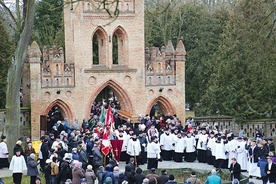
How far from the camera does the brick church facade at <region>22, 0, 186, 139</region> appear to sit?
3431cm

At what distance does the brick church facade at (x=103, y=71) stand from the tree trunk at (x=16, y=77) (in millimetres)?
5499

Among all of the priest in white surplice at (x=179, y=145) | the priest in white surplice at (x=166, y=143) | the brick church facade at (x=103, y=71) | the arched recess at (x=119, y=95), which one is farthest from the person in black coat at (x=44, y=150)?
the arched recess at (x=119, y=95)

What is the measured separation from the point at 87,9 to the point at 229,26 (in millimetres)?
9057

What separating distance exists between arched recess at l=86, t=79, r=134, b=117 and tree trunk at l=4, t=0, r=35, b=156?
7.54 metres

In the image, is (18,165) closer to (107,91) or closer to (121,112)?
(121,112)

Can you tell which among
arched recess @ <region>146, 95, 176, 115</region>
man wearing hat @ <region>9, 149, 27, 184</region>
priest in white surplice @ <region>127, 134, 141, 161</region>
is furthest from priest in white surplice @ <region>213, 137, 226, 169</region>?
arched recess @ <region>146, 95, 176, 115</region>

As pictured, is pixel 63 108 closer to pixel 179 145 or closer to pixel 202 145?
pixel 179 145

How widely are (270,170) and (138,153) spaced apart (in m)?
6.44

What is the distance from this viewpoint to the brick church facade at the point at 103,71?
34.3 metres

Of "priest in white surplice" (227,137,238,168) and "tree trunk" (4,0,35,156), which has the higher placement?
"tree trunk" (4,0,35,156)

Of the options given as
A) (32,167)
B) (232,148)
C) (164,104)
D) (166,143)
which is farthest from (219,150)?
(164,104)

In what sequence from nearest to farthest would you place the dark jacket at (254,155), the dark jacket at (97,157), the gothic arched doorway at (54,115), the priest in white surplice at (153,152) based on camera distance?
the dark jacket at (97,157) < the dark jacket at (254,155) < the priest in white surplice at (153,152) < the gothic arched doorway at (54,115)

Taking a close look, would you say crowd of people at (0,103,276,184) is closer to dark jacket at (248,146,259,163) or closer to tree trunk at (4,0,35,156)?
dark jacket at (248,146,259,163)

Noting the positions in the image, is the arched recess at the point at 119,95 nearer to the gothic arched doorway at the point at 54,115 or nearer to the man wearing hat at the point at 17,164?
the gothic arched doorway at the point at 54,115
